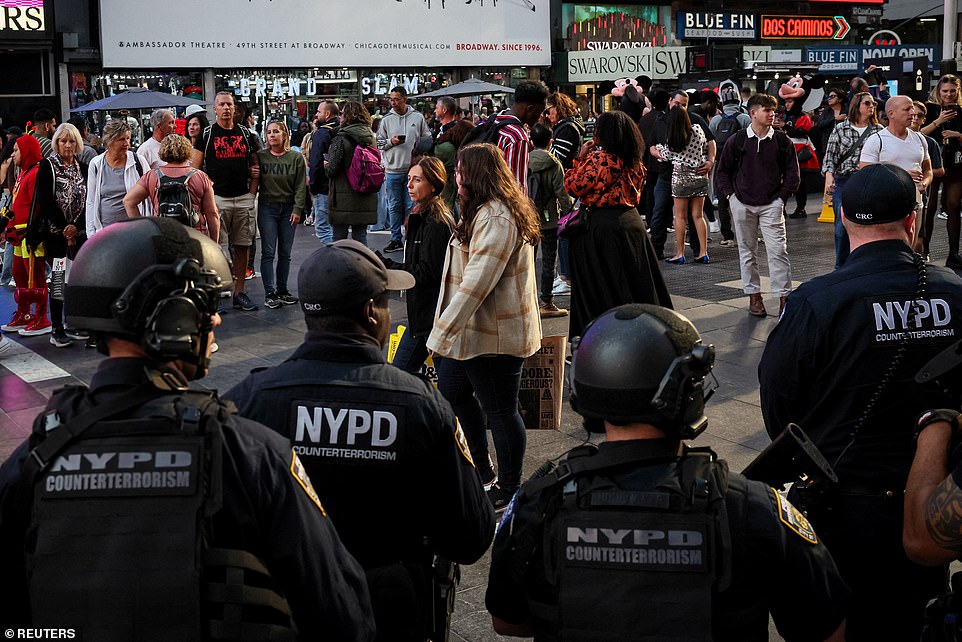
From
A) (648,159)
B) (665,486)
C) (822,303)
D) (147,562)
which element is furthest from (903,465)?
(648,159)

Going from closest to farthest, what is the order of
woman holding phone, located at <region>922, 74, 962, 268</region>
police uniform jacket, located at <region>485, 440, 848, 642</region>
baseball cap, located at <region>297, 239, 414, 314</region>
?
police uniform jacket, located at <region>485, 440, 848, 642</region>, baseball cap, located at <region>297, 239, 414, 314</region>, woman holding phone, located at <region>922, 74, 962, 268</region>

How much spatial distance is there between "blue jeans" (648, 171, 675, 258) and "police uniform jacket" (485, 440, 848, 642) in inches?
424

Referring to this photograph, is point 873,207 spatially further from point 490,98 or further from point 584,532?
point 490,98

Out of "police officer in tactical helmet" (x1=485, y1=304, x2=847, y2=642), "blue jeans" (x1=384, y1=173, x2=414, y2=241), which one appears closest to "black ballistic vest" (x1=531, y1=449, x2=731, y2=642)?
"police officer in tactical helmet" (x1=485, y1=304, x2=847, y2=642)

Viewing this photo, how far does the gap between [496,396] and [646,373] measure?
9.89 feet

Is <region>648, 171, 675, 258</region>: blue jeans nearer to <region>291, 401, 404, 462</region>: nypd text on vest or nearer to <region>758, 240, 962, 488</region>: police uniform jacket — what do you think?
<region>758, 240, 962, 488</region>: police uniform jacket

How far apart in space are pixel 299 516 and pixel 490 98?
27.2m

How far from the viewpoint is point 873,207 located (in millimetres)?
3482

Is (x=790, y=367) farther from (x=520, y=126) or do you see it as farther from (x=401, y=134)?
(x=401, y=134)

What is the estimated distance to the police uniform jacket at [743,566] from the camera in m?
2.24

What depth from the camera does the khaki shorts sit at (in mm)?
10586

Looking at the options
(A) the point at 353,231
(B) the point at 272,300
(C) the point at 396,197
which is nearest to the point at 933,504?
(B) the point at 272,300

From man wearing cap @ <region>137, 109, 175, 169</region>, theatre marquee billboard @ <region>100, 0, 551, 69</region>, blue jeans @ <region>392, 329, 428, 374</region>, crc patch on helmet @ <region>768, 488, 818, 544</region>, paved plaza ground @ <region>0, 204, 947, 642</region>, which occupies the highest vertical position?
theatre marquee billboard @ <region>100, 0, 551, 69</region>

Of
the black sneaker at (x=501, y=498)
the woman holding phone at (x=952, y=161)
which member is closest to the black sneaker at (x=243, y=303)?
the black sneaker at (x=501, y=498)
